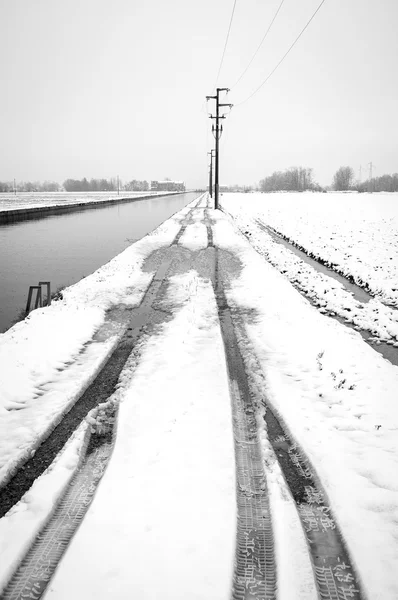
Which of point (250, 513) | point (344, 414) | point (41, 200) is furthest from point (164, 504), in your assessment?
point (41, 200)

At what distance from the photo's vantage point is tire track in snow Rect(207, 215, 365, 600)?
2.32m

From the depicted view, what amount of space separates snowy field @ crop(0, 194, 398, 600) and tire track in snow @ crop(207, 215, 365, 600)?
73 mm

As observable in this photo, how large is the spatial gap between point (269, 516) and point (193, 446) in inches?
41.2

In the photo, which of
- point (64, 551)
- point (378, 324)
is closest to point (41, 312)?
point (64, 551)

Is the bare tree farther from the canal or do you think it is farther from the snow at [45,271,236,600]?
the snow at [45,271,236,600]

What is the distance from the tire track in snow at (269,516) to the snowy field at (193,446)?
73 mm

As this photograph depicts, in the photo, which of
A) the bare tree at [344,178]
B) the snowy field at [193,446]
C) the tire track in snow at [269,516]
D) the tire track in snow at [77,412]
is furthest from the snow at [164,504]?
the bare tree at [344,178]

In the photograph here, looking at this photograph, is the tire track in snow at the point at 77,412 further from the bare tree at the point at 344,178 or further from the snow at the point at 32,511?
the bare tree at the point at 344,178

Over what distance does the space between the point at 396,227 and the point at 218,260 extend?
1631 centimetres

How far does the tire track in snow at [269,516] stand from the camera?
232 cm

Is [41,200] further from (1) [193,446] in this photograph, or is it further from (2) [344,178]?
(2) [344,178]

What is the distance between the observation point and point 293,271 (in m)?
12.2

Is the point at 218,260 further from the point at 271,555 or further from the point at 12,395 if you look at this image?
the point at 271,555

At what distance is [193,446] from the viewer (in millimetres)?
3592
